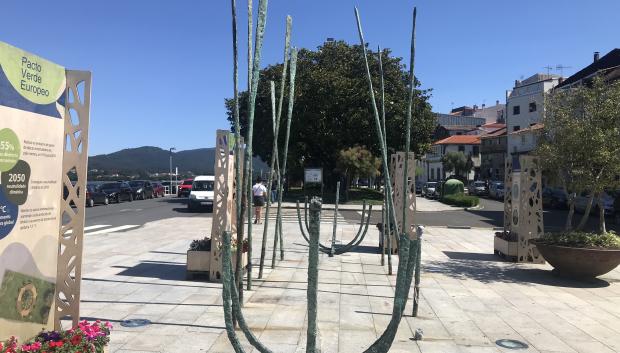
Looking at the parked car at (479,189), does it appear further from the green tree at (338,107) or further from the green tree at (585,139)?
the green tree at (585,139)

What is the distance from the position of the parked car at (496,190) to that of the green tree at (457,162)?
28.2m

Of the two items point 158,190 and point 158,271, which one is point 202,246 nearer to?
point 158,271

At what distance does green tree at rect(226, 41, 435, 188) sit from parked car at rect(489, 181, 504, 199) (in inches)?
461

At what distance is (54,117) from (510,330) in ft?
17.9

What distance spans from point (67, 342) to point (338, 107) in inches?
1207

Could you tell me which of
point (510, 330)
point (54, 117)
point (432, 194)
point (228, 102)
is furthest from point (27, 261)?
point (432, 194)

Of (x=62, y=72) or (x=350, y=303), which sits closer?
(x=62, y=72)

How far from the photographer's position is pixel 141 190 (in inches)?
1604

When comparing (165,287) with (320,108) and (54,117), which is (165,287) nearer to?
(54,117)

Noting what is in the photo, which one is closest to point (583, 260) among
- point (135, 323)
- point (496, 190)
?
point (135, 323)

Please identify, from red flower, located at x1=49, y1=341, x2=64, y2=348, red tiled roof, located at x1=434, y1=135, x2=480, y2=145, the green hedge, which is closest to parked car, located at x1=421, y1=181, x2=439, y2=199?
the green hedge

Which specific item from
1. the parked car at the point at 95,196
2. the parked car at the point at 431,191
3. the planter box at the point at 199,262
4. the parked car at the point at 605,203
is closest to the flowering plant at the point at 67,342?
the planter box at the point at 199,262

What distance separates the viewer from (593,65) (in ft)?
155

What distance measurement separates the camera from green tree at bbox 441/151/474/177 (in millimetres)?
75250
